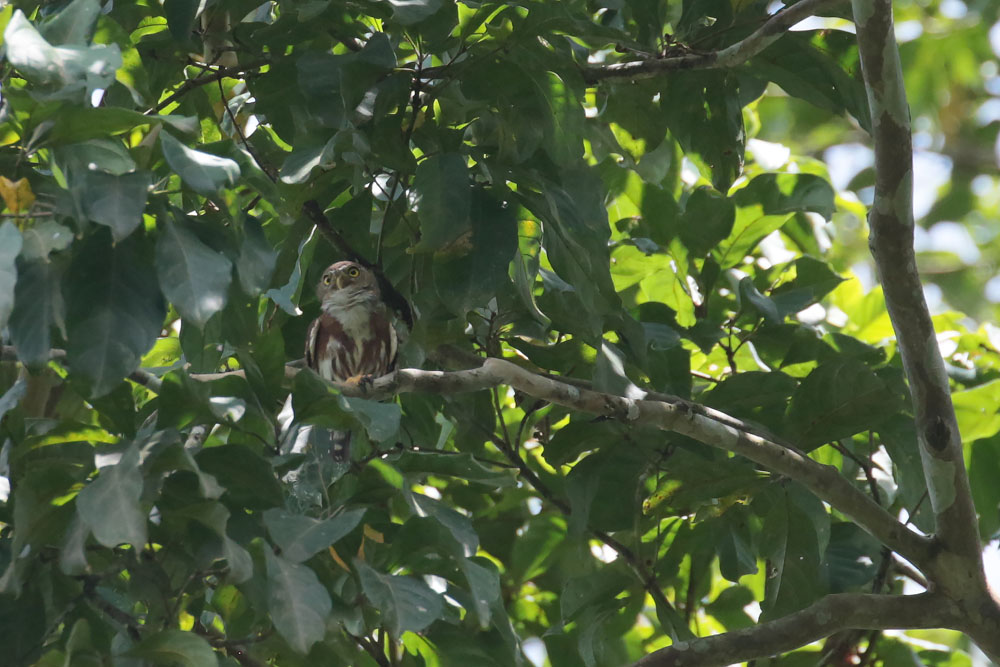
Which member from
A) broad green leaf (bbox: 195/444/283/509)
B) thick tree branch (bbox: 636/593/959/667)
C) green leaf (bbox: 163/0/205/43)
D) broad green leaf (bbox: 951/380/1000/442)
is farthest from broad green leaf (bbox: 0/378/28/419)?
broad green leaf (bbox: 951/380/1000/442)

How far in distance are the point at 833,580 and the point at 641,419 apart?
1126mm

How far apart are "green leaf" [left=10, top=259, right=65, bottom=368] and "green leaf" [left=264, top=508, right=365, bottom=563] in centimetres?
52

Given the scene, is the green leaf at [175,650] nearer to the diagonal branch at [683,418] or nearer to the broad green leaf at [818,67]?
the diagonal branch at [683,418]

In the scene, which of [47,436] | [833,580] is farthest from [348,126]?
[833,580]

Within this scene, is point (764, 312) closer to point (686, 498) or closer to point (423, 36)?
point (686, 498)

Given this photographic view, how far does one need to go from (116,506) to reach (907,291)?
2.11 metres

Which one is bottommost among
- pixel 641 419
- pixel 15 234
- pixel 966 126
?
pixel 966 126

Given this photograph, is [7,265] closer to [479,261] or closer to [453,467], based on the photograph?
[453,467]

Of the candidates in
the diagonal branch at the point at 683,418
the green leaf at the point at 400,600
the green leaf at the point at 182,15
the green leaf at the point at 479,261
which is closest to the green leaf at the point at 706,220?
the diagonal branch at the point at 683,418

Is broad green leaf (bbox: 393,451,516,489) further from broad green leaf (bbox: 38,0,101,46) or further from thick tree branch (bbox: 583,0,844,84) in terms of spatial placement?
thick tree branch (bbox: 583,0,844,84)

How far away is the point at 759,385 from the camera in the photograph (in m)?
3.66

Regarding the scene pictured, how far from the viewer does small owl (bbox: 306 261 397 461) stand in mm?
4875

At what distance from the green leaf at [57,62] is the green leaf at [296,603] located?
35.6 inches

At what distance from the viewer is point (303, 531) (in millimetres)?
2266
